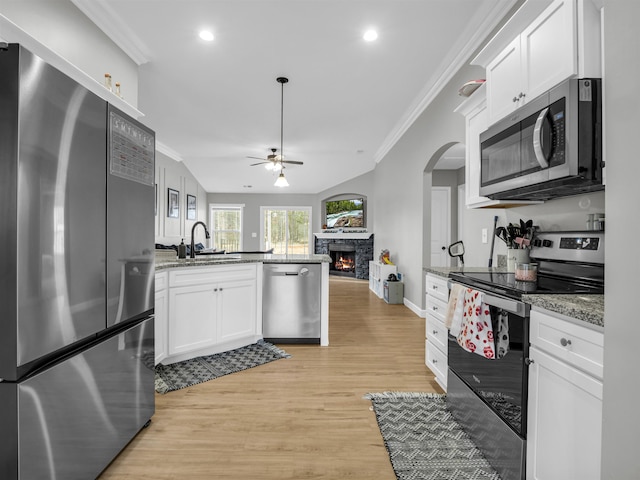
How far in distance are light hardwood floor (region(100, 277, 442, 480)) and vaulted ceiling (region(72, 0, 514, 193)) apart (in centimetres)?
287

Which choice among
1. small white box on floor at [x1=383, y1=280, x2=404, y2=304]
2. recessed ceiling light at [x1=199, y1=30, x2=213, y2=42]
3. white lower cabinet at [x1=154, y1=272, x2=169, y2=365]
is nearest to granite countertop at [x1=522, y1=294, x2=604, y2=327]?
white lower cabinet at [x1=154, y1=272, x2=169, y2=365]

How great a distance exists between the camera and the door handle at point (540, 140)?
158 cm

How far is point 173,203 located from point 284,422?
6.67m

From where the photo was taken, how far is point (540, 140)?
1.59 m

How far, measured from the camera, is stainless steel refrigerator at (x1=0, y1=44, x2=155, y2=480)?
1.08 metres

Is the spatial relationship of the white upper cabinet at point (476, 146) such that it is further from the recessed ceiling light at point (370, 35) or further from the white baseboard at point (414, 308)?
the white baseboard at point (414, 308)

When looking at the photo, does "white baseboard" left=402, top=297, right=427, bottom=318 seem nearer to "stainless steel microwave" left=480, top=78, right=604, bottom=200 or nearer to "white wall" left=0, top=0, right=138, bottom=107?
"stainless steel microwave" left=480, top=78, right=604, bottom=200

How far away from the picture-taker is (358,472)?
158cm

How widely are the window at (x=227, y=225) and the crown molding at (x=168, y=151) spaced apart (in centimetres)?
288

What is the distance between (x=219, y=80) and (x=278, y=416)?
3.49 meters

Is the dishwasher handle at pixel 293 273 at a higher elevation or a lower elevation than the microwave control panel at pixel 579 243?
lower

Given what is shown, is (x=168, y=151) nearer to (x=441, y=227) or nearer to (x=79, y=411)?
(x=441, y=227)

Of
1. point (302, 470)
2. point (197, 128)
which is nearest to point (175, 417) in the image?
point (302, 470)

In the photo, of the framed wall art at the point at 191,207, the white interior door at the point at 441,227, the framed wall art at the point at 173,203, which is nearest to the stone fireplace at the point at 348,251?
the white interior door at the point at 441,227
